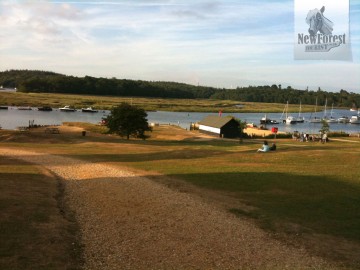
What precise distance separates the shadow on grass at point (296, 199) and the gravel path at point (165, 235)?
69.8 inches

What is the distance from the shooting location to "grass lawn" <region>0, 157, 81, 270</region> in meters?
10.6

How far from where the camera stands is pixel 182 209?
16875mm

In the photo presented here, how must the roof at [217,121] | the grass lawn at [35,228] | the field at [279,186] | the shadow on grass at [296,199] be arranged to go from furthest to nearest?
the roof at [217,121]
the shadow on grass at [296,199]
the field at [279,186]
the grass lawn at [35,228]

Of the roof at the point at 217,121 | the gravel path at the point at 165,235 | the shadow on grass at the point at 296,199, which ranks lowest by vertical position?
the gravel path at the point at 165,235

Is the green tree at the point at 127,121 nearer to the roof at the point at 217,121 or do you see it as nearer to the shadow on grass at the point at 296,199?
the roof at the point at 217,121

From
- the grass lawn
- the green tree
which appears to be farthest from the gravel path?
the green tree

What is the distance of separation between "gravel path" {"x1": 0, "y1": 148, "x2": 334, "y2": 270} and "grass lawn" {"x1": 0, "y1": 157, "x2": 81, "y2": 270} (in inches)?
21.5

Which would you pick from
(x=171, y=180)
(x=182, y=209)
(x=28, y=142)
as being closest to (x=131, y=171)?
(x=171, y=180)

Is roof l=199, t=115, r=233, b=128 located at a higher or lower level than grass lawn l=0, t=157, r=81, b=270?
higher

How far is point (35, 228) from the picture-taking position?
519 inches

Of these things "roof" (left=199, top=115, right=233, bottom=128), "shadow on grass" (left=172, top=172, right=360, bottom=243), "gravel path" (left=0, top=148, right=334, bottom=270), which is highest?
"roof" (left=199, top=115, right=233, bottom=128)

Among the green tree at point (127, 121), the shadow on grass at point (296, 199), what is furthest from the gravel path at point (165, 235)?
the green tree at point (127, 121)

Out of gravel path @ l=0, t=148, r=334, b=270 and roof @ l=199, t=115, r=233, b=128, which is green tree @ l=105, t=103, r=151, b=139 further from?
gravel path @ l=0, t=148, r=334, b=270

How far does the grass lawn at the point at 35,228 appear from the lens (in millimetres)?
10625
